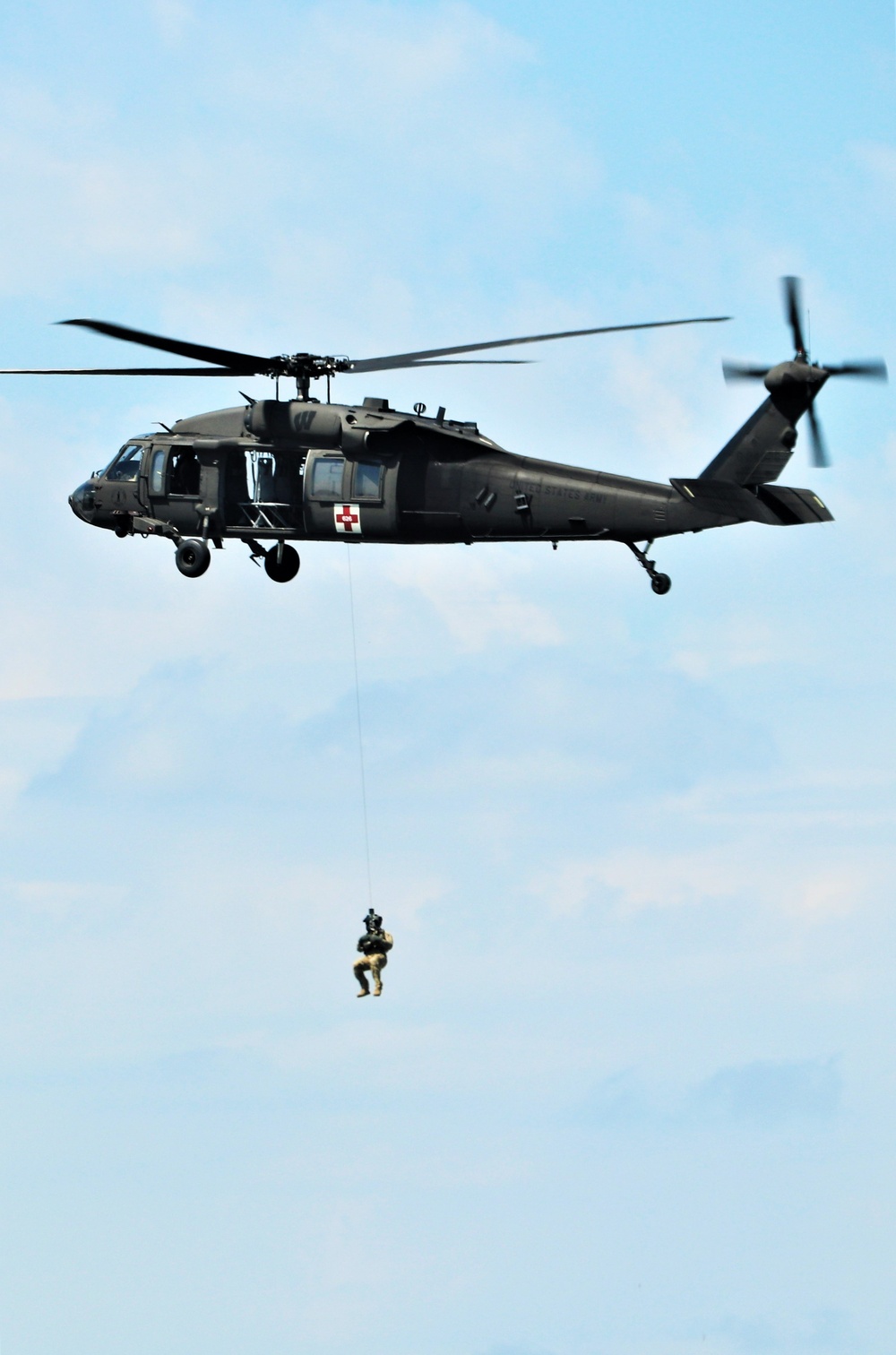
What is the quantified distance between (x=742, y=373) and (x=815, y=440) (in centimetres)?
246

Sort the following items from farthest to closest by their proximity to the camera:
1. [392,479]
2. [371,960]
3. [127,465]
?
[127,465], [392,479], [371,960]

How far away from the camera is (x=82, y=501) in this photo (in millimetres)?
69750

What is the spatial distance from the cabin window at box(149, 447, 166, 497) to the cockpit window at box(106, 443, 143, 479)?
680 millimetres

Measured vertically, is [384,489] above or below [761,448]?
above

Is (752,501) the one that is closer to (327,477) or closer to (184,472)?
(327,477)

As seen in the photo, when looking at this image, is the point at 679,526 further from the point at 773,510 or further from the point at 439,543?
the point at 439,543

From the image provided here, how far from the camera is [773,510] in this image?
200ft

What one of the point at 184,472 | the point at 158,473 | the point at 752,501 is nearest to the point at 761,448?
the point at 752,501

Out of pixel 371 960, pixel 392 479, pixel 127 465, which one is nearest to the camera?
pixel 371 960

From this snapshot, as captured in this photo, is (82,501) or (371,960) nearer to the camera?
(371,960)

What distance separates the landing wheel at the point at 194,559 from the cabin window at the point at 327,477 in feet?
11.5

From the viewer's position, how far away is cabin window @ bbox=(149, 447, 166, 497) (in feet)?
221

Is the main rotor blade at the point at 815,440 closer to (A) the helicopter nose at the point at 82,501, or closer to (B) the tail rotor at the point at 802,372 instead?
(B) the tail rotor at the point at 802,372

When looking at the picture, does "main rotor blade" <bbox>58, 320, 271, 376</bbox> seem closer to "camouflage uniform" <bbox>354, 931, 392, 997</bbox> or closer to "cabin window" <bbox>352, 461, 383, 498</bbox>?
"cabin window" <bbox>352, 461, 383, 498</bbox>
